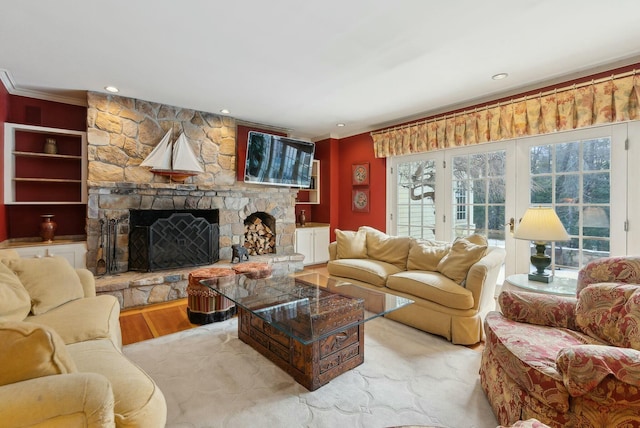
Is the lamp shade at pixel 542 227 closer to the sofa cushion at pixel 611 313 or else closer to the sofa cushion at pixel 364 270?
the sofa cushion at pixel 611 313

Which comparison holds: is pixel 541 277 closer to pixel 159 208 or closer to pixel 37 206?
pixel 159 208

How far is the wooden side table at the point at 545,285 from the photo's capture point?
2.22m

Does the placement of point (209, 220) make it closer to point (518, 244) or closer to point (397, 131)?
point (397, 131)

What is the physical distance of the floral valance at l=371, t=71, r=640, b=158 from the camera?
265cm

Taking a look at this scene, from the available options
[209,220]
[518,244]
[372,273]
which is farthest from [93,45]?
[518,244]

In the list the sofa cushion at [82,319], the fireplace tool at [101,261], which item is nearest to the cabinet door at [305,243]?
the fireplace tool at [101,261]

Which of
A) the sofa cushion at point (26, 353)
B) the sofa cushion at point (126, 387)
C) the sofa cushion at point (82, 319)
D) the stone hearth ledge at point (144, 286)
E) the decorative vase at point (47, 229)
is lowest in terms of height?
the stone hearth ledge at point (144, 286)

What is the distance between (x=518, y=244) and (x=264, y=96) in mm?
3431

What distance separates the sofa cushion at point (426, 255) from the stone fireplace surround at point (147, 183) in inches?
70.7

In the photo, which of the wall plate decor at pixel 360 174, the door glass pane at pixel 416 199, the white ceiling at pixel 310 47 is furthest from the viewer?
the wall plate decor at pixel 360 174

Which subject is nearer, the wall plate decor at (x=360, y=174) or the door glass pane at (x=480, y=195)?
the door glass pane at (x=480, y=195)

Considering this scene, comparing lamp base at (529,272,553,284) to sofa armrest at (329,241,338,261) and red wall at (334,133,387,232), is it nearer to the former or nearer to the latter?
sofa armrest at (329,241,338,261)

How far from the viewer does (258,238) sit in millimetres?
5039

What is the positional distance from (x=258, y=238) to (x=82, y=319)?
331 centimetres
